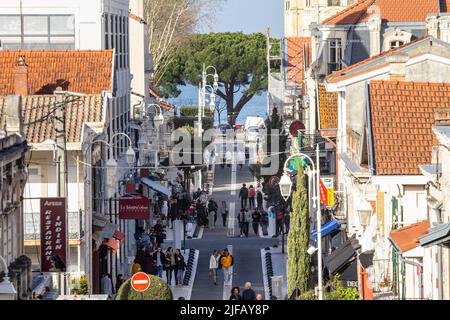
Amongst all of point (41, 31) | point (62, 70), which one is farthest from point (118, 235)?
point (41, 31)

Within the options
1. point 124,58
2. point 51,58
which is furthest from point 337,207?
point 124,58

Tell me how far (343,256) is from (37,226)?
7.46 meters

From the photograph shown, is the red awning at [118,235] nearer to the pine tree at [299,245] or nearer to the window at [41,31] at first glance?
the pine tree at [299,245]

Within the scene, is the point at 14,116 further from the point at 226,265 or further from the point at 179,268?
the point at 226,265

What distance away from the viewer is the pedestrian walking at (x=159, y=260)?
4859cm

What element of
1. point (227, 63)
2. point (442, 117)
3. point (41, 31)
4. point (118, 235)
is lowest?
point (118, 235)

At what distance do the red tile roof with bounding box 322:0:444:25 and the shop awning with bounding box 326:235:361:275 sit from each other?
13600 millimetres

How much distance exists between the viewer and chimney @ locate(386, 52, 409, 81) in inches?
1458

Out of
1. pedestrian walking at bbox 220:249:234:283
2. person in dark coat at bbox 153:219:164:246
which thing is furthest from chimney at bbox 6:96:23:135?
person in dark coat at bbox 153:219:164:246

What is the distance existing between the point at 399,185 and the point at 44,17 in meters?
22.0

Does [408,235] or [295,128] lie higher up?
[295,128]

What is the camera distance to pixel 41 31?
52.0 meters

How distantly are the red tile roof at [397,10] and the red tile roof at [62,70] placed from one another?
9.94m

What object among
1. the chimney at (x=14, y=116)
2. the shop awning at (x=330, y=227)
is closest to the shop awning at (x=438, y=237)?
the chimney at (x=14, y=116)
